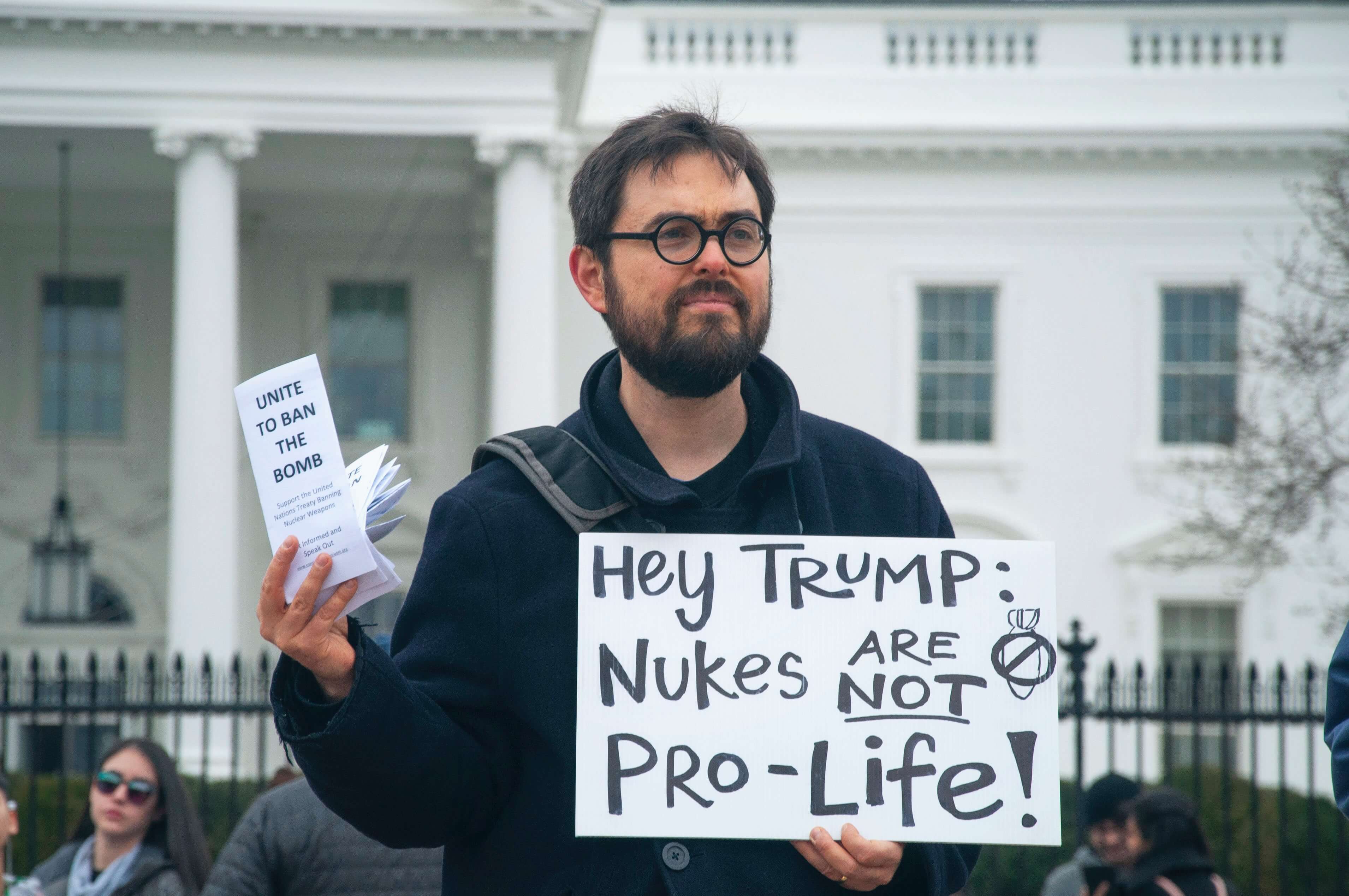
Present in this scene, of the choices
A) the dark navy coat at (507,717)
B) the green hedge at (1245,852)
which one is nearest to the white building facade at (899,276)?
the green hedge at (1245,852)

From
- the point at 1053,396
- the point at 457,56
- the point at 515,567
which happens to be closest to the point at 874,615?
the point at 515,567

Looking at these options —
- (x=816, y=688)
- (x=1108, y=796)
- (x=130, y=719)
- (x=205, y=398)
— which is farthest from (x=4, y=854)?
(x=130, y=719)

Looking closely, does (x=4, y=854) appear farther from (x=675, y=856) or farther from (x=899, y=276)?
(x=899, y=276)

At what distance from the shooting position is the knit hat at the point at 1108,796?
7273mm

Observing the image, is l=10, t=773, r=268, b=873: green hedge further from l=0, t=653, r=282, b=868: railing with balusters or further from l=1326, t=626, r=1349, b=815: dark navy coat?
l=1326, t=626, r=1349, b=815: dark navy coat

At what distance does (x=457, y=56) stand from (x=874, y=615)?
17.2 m

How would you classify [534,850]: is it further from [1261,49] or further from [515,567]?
[1261,49]

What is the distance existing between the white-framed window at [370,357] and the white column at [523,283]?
15.8 ft

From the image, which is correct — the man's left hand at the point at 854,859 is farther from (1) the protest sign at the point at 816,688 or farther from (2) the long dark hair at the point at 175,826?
(2) the long dark hair at the point at 175,826

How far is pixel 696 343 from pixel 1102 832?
5.71 m

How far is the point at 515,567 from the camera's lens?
8.18 feet

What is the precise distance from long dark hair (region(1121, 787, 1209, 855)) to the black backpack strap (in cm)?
402

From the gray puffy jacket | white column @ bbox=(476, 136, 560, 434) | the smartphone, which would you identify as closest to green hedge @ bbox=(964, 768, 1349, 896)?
the smartphone

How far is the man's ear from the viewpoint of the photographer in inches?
104
